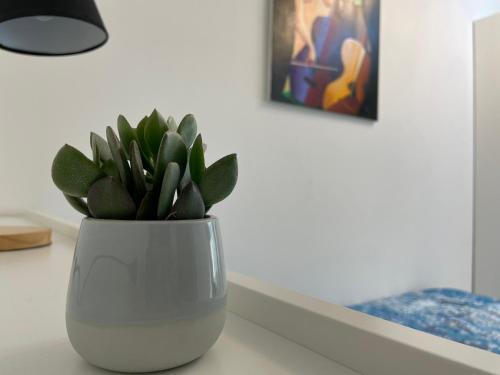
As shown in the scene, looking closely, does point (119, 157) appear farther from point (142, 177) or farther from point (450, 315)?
point (450, 315)

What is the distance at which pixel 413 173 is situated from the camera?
2.50 m

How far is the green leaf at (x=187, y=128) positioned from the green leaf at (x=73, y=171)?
82mm

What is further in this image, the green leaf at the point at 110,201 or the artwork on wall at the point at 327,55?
the artwork on wall at the point at 327,55

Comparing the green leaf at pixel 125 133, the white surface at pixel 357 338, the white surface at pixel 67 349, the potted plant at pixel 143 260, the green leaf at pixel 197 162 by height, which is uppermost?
the green leaf at pixel 125 133

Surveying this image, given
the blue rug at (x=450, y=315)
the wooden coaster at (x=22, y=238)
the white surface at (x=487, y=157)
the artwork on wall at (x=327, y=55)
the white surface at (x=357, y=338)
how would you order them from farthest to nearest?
the white surface at (x=487, y=157)
the artwork on wall at (x=327, y=55)
the blue rug at (x=450, y=315)
the wooden coaster at (x=22, y=238)
the white surface at (x=357, y=338)

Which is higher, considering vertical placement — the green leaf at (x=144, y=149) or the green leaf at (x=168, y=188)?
the green leaf at (x=144, y=149)

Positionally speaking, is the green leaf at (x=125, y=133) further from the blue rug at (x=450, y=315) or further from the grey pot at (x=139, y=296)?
the blue rug at (x=450, y=315)

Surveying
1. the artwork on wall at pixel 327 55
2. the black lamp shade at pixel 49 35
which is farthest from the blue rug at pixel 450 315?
the black lamp shade at pixel 49 35

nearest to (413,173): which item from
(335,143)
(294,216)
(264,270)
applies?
(335,143)

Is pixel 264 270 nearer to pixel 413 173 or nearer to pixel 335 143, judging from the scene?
pixel 335 143

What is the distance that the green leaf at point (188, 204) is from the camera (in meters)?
0.31

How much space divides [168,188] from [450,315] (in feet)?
5.61

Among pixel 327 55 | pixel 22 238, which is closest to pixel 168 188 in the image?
pixel 22 238

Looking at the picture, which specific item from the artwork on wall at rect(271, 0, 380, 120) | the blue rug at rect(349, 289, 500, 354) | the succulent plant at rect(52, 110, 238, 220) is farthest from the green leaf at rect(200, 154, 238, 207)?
the artwork on wall at rect(271, 0, 380, 120)
